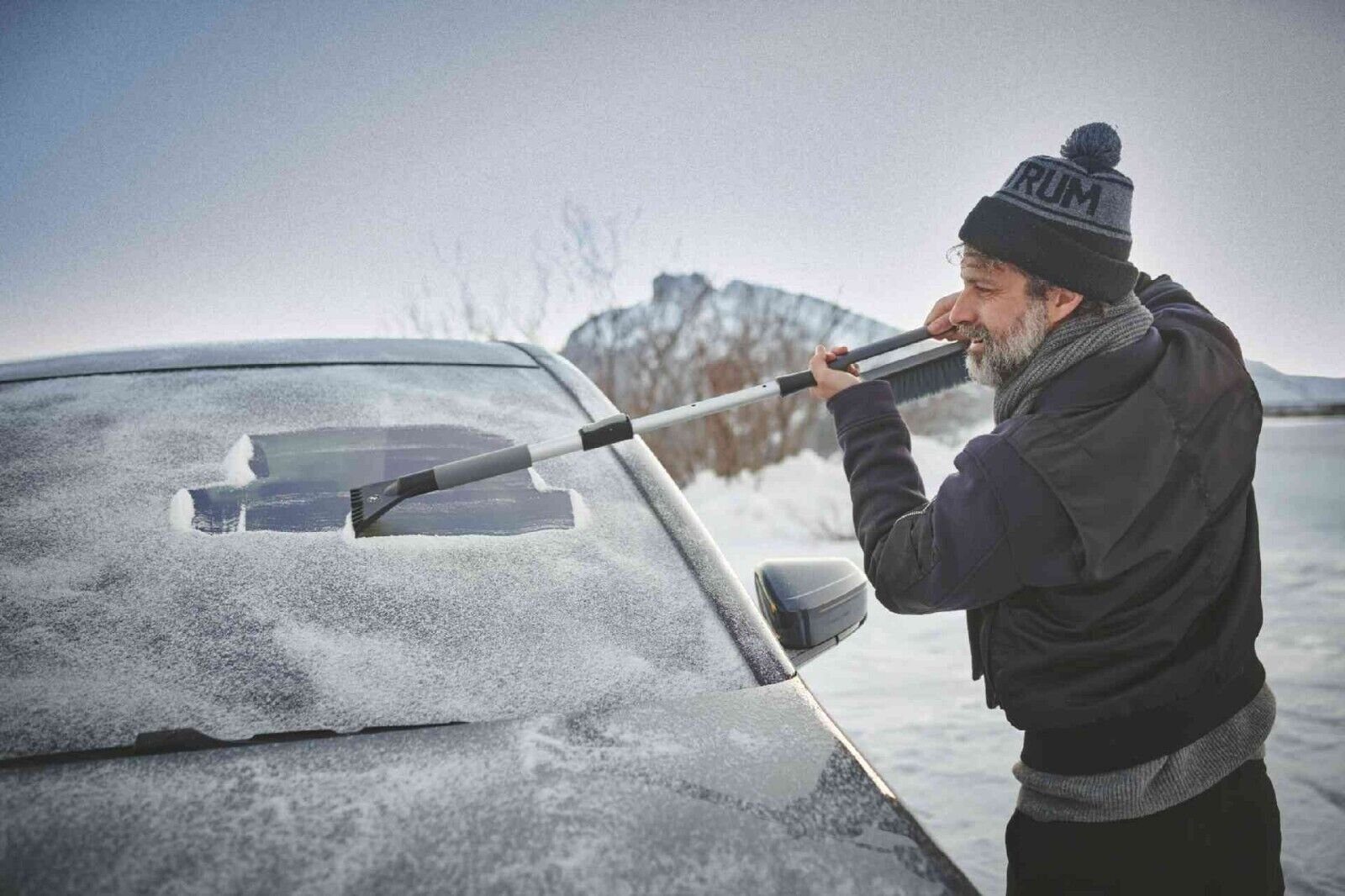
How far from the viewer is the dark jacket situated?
1.13 meters

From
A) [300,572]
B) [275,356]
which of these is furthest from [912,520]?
[275,356]

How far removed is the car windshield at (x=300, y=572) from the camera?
0.97 metres

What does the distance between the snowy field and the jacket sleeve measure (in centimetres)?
59

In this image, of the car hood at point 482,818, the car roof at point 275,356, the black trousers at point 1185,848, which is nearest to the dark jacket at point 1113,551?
the black trousers at point 1185,848

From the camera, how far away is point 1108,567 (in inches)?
44.4

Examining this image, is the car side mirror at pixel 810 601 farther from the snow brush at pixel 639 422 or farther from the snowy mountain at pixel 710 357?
the snowy mountain at pixel 710 357

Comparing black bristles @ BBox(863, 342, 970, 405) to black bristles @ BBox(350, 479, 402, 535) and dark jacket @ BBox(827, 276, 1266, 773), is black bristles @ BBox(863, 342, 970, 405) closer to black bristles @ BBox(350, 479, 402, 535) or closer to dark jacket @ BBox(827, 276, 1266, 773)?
dark jacket @ BBox(827, 276, 1266, 773)

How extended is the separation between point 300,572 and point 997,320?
4.23 ft

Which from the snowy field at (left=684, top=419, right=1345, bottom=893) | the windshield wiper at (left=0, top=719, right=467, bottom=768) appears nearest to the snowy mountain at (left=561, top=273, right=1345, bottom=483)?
the snowy field at (left=684, top=419, right=1345, bottom=893)

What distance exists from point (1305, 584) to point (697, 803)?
629cm

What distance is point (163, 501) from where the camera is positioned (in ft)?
4.19

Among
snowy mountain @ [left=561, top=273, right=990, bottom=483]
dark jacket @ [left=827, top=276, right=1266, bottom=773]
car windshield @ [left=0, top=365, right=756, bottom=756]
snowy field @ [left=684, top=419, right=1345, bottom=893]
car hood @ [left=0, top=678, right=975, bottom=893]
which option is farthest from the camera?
snowy mountain @ [left=561, top=273, right=990, bottom=483]

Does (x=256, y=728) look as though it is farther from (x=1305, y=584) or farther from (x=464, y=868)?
(x=1305, y=584)

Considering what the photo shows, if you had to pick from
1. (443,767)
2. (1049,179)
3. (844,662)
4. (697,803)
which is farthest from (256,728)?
(844,662)
